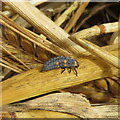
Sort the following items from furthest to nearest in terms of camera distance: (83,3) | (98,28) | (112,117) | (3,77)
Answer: (83,3)
(3,77)
(112,117)
(98,28)

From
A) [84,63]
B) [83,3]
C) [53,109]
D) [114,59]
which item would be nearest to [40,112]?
[53,109]

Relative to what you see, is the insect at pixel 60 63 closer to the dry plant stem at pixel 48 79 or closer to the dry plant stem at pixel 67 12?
the dry plant stem at pixel 48 79

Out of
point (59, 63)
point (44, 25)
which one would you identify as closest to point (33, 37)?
point (44, 25)

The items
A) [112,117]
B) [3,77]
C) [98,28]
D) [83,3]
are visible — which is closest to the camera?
[98,28]

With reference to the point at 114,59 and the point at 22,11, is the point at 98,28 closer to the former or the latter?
the point at 114,59

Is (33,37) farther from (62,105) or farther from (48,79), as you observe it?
(62,105)

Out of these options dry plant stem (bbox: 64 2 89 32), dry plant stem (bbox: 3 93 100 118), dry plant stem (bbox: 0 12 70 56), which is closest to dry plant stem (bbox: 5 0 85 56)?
dry plant stem (bbox: 0 12 70 56)

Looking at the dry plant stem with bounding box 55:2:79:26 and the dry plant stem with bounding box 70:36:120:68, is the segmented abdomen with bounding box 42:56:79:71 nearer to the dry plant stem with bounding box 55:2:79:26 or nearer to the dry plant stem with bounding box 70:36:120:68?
the dry plant stem with bounding box 70:36:120:68
